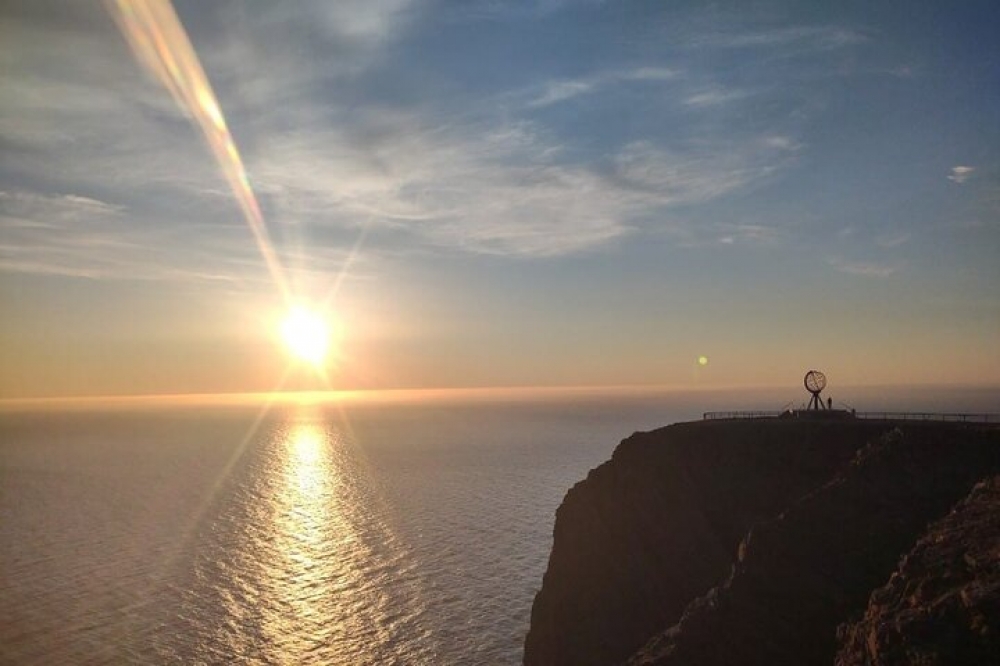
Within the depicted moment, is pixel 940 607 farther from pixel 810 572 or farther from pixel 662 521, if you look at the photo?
pixel 662 521

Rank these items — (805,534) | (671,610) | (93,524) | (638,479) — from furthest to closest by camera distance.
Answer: (93,524)
(638,479)
(671,610)
(805,534)

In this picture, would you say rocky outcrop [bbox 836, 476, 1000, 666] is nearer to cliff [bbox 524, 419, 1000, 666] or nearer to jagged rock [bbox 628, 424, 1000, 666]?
jagged rock [bbox 628, 424, 1000, 666]

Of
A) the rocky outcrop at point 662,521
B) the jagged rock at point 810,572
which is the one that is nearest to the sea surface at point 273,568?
the rocky outcrop at point 662,521

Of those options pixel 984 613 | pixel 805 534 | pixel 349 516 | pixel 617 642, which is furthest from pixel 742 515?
pixel 349 516

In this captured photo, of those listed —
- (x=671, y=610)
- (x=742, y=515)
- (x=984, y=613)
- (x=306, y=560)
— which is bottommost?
(x=306, y=560)

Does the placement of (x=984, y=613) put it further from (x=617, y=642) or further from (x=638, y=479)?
(x=638, y=479)

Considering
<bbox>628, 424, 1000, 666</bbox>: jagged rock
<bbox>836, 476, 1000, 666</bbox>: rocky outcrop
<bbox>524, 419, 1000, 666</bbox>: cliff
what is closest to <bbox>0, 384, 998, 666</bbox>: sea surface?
<bbox>524, 419, 1000, 666</bbox>: cliff

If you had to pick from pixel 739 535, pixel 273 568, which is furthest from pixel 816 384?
pixel 273 568
